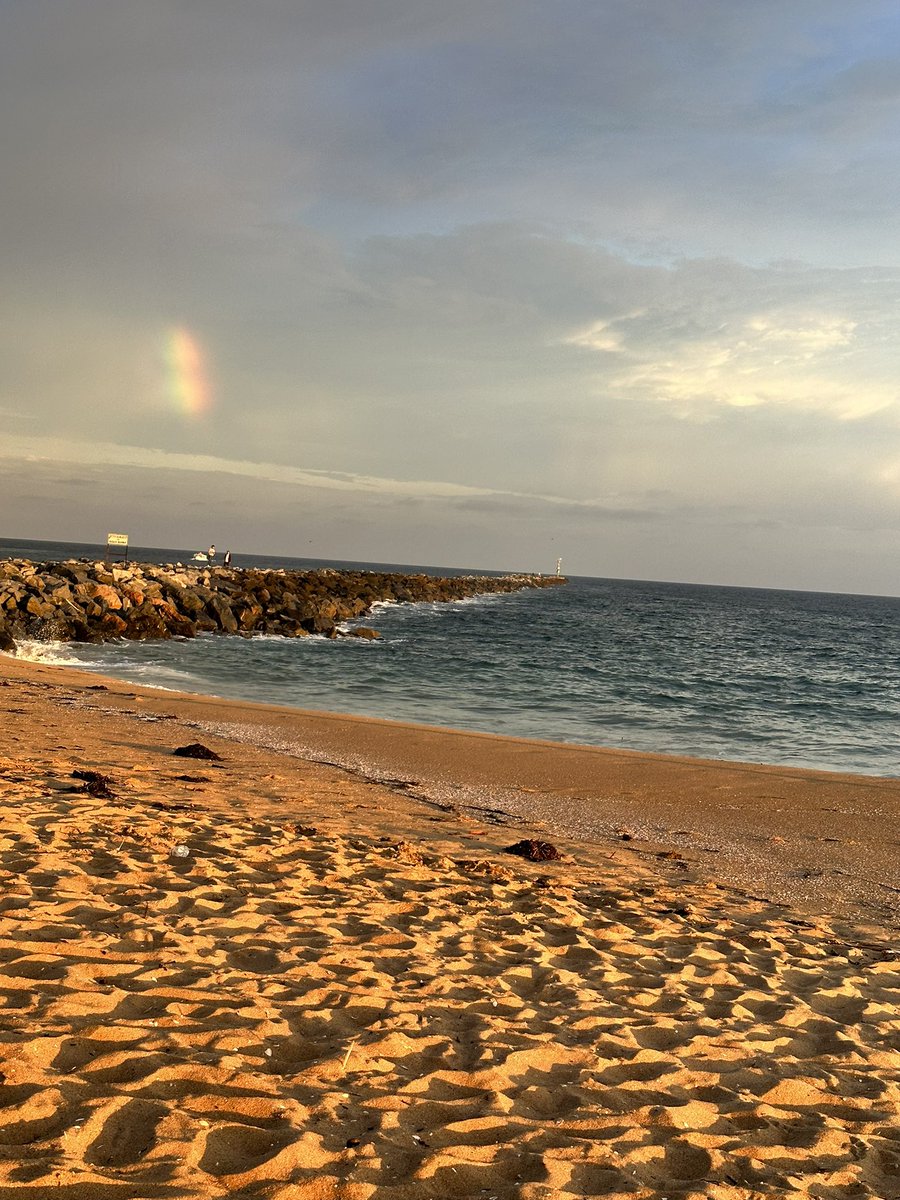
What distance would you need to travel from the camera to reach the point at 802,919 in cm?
712

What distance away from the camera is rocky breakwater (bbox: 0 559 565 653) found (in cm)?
2984

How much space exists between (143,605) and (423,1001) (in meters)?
32.6

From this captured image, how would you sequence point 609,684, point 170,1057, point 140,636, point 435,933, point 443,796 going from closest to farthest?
point 170,1057
point 435,933
point 443,796
point 609,684
point 140,636

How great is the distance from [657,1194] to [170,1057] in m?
2.16

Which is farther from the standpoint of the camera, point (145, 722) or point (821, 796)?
point (145, 722)

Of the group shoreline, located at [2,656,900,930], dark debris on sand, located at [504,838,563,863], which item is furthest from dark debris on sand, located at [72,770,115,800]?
dark debris on sand, located at [504,838,563,863]

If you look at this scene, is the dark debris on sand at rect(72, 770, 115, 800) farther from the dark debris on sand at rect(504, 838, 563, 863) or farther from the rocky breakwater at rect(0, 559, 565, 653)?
the rocky breakwater at rect(0, 559, 565, 653)

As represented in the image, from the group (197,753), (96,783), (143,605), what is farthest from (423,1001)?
(143,605)

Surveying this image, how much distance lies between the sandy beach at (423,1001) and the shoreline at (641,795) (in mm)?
99

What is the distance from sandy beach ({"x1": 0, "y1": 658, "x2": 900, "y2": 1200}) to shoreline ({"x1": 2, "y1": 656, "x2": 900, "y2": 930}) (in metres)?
0.10

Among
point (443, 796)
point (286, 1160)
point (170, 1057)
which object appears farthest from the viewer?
point (443, 796)

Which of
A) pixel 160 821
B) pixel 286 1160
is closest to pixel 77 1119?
pixel 286 1160

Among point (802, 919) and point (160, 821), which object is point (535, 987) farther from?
point (160, 821)

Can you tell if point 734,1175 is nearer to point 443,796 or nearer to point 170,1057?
point 170,1057
